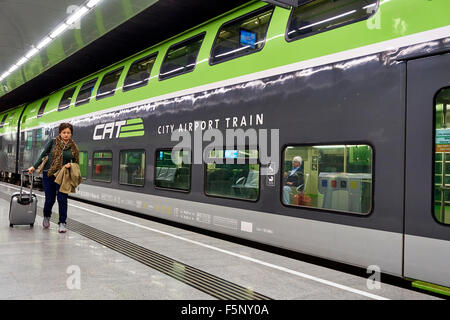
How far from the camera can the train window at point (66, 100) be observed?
11.7 metres

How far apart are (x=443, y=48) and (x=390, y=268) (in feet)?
6.80

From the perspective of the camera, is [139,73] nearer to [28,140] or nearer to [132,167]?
[132,167]

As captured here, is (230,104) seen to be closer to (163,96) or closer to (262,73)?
(262,73)

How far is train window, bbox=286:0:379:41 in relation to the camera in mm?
4062

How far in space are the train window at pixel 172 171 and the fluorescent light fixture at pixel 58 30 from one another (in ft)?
15.4

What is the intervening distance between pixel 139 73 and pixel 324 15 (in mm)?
4782

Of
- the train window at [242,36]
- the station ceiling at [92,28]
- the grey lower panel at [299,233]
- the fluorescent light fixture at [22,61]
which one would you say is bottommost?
the grey lower panel at [299,233]

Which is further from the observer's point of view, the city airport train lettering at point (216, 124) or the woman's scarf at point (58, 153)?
the woman's scarf at point (58, 153)

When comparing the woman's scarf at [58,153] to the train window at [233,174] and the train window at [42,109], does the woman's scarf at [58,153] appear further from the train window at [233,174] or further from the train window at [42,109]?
the train window at [42,109]

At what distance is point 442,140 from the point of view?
336cm

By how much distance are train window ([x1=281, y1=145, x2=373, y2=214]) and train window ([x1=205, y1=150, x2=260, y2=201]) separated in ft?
1.85

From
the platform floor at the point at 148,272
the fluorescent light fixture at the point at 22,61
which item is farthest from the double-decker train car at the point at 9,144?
the platform floor at the point at 148,272

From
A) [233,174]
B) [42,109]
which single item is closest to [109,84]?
[233,174]

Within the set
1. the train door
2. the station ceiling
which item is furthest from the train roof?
the station ceiling
